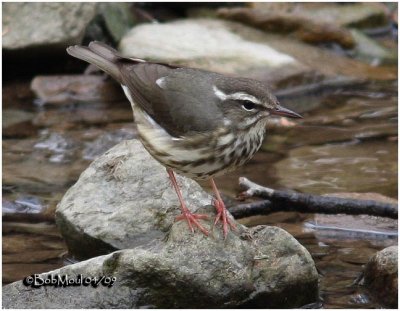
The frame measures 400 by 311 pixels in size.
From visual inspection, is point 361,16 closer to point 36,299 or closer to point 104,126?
point 104,126

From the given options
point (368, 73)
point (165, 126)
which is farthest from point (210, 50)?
point (165, 126)

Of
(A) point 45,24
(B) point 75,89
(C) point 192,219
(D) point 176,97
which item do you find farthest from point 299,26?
(C) point 192,219

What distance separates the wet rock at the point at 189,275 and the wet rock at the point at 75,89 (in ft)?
19.2

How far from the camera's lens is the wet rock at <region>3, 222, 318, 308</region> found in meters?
6.08

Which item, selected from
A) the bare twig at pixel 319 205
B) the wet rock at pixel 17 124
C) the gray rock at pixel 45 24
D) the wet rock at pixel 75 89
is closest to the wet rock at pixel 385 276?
the bare twig at pixel 319 205

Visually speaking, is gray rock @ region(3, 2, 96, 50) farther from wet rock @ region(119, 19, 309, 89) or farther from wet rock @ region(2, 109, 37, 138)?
wet rock @ region(2, 109, 37, 138)

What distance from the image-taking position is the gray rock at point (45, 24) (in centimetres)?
1184

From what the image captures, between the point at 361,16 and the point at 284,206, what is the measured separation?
24.3 feet

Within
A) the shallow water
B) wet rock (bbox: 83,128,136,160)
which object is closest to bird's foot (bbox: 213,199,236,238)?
the shallow water

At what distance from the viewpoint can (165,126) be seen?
254 inches

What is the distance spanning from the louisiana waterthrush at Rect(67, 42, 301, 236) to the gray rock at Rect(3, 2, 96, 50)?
211 inches

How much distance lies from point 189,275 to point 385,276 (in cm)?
149

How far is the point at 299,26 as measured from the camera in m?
13.3

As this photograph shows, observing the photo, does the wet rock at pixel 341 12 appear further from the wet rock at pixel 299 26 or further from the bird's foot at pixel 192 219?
the bird's foot at pixel 192 219
